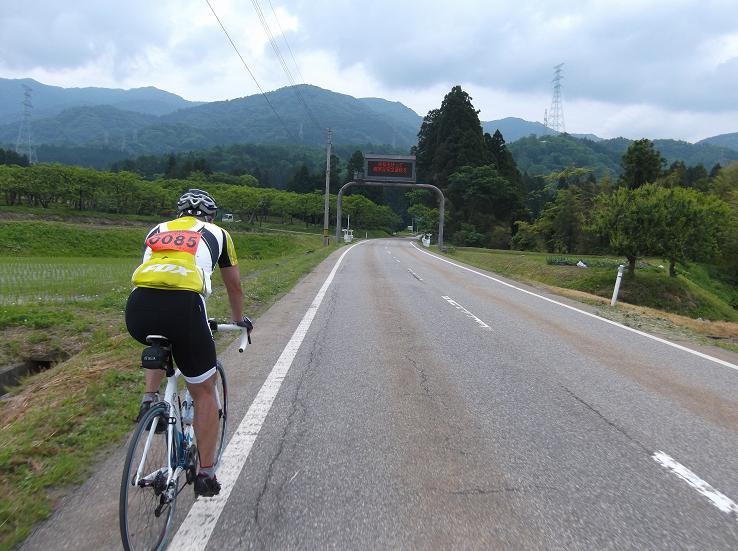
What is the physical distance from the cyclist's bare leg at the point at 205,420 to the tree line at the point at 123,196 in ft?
204

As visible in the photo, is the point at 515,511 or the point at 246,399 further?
the point at 246,399

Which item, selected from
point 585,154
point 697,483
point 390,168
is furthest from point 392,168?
point 585,154

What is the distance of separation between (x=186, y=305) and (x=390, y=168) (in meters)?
40.3

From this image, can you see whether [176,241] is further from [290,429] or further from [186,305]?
[290,429]

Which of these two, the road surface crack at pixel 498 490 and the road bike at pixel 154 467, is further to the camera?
the road surface crack at pixel 498 490

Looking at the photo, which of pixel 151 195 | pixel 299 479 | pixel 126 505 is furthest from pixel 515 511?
pixel 151 195

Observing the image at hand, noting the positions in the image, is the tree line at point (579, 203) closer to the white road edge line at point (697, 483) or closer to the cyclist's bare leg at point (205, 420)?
the white road edge line at point (697, 483)

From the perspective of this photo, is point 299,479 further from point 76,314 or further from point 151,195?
point 151,195

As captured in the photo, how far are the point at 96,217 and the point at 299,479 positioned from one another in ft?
190

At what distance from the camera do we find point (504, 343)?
23.4 feet

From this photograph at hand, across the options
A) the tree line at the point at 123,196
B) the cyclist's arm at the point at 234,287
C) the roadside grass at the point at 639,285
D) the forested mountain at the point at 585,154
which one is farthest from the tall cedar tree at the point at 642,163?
the forested mountain at the point at 585,154

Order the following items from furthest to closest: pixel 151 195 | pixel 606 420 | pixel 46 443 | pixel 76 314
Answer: pixel 151 195
pixel 76 314
pixel 606 420
pixel 46 443

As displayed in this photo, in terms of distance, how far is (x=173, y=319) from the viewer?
2.38 meters

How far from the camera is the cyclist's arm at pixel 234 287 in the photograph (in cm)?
283
